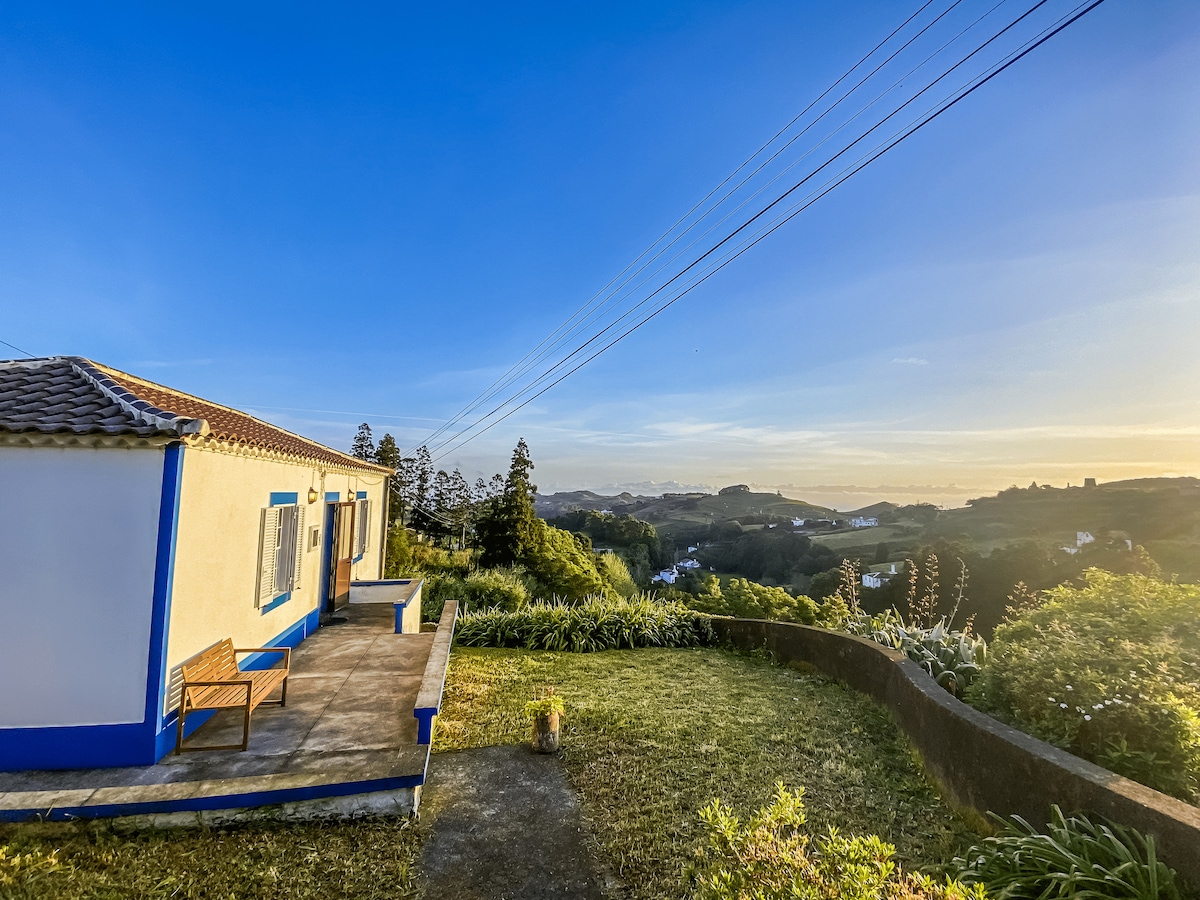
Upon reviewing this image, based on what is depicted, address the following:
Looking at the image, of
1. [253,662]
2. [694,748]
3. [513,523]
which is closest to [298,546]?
[253,662]

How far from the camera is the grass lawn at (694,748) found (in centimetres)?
391

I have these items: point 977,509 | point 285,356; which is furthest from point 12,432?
point 977,509

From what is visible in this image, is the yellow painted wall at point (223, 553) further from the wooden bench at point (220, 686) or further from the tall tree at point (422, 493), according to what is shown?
the tall tree at point (422, 493)

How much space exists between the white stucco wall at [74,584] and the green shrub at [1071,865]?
603 cm

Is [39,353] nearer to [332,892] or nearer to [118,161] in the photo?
[118,161]

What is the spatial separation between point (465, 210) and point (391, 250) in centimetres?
260

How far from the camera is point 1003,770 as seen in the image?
370 centimetres

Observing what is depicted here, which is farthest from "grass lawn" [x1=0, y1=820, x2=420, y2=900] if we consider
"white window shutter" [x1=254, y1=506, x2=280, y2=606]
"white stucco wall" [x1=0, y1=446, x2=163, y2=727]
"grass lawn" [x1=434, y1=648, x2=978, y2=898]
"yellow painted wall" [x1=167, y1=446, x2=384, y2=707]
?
"white window shutter" [x1=254, y1=506, x2=280, y2=606]

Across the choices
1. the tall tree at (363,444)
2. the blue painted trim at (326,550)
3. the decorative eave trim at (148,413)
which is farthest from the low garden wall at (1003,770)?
the tall tree at (363,444)

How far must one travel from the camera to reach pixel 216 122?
10.1 metres

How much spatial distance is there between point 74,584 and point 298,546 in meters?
3.61

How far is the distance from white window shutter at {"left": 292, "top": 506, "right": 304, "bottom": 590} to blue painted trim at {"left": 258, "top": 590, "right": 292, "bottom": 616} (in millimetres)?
224

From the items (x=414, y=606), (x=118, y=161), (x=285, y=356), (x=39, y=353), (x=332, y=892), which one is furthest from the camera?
(x=285, y=356)

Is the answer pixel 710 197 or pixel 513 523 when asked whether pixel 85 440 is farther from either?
pixel 513 523
